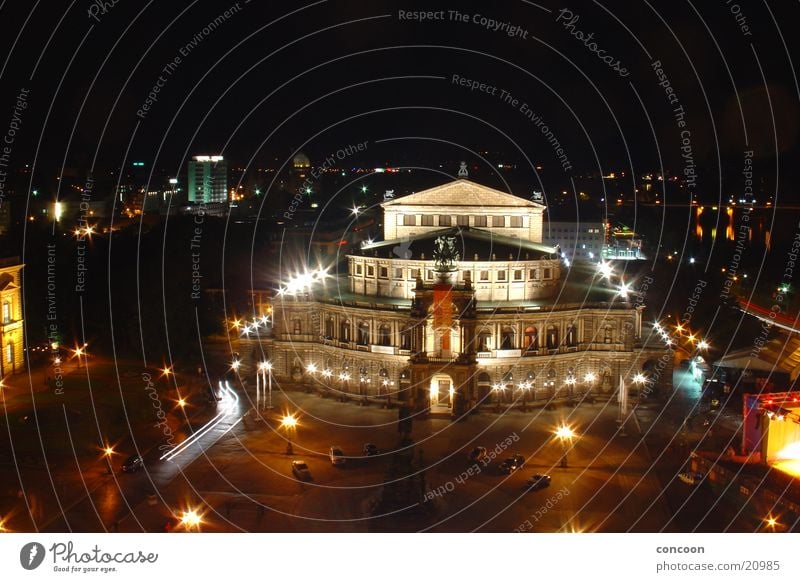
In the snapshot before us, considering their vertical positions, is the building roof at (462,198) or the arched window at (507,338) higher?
the building roof at (462,198)

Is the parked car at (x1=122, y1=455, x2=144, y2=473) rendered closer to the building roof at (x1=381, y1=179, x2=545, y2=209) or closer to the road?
the road

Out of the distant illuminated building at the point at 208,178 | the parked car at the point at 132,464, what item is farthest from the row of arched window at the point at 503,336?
the distant illuminated building at the point at 208,178

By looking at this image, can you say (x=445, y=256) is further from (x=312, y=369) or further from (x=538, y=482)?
(x=538, y=482)

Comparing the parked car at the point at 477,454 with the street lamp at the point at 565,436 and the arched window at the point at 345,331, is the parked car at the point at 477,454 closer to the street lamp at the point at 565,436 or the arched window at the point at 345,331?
the street lamp at the point at 565,436

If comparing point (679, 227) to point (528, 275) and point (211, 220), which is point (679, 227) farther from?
point (528, 275)

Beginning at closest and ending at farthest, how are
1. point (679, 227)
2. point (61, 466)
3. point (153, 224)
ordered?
1. point (61, 466)
2. point (153, 224)
3. point (679, 227)

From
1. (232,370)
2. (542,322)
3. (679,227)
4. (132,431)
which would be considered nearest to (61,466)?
(132,431)

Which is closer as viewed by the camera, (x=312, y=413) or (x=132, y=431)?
(x=132, y=431)
